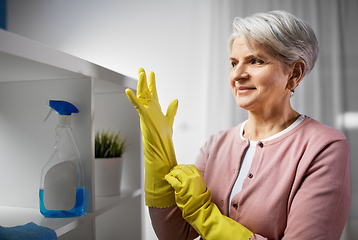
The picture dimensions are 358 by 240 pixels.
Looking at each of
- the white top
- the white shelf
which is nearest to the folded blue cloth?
the white shelf

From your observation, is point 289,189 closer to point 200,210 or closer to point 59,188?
point 200,210

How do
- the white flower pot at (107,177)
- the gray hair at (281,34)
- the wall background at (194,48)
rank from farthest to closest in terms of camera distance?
the wall background at (194,48)
the white flower pot at (107,177)
the gray hair at (281,34)

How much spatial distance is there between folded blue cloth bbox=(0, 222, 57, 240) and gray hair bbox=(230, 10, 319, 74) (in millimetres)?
770

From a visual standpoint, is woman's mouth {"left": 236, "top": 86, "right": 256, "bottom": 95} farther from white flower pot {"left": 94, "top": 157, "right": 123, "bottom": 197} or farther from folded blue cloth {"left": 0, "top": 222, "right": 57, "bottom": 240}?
folded blue cloth {"left": 0, "top": 222, "right": 57, "bottom": 240}

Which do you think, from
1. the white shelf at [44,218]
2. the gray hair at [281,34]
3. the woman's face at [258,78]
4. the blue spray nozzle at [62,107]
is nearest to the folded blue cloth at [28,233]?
the white shelf at [44,218]

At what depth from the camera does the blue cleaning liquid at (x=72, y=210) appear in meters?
0.82

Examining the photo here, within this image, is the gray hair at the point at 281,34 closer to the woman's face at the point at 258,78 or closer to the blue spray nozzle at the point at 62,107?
the woman's face at the point at 258,78

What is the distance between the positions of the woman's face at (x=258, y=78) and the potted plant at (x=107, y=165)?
0.53 m

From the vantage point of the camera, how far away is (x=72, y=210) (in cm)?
84

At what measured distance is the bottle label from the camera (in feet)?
2.62

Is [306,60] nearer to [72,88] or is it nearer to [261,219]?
[261,219]

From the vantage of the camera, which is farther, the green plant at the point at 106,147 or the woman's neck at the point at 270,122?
the green plant at the point at 106,147

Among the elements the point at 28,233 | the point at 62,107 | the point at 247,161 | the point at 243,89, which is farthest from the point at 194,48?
the point at 28,233

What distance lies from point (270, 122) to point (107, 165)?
0.63 meters
